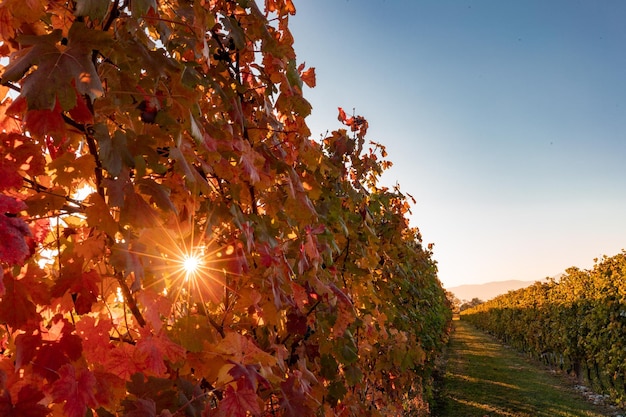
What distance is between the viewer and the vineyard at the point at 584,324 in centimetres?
1248

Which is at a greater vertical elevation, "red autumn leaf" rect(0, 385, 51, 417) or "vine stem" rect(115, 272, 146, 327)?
"vine stem" rect(115, 272, 146, 327)

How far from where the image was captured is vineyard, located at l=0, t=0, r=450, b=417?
1.13 m

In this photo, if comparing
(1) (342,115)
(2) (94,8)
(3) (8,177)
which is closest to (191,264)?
(3) (8,177)

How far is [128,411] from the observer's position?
4.01 feet

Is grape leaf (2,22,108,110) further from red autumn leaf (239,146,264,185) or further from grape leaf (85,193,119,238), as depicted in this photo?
red autumn leaf (239,146,264,185)

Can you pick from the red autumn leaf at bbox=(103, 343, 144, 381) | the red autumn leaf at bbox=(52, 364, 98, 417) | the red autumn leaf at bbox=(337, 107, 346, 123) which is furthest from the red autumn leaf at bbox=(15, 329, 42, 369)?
the red autumn leaf at bbox=(337, 107, 346, 123)

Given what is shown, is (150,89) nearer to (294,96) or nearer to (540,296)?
(294,96)

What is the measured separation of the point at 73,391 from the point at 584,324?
17235mm

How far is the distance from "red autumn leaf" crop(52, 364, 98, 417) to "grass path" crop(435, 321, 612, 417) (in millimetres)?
10519

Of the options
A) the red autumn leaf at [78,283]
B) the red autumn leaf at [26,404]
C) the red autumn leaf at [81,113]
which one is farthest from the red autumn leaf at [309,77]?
the red autumn leaf at [26,404]

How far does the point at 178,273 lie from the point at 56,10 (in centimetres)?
88

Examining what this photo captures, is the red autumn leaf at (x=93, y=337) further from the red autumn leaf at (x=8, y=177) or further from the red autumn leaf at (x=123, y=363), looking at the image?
the red autumn leaf at (x=8, y=177)

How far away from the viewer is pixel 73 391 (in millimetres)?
1125

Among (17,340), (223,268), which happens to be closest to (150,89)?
(223,268)
